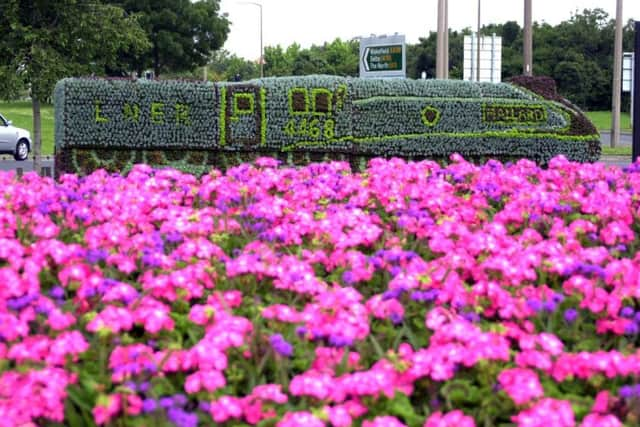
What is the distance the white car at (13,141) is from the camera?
87.7 ft

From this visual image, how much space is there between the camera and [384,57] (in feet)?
91.9

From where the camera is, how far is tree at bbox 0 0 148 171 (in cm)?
1731

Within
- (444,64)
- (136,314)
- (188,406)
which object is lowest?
(188,406)

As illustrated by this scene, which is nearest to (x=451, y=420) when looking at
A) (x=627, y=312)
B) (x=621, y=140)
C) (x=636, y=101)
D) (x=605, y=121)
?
(x=627, y=312)

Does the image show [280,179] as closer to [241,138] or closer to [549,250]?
[549,250]

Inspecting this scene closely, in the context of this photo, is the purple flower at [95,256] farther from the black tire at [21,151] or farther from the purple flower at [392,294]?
the black tire at [21,151]

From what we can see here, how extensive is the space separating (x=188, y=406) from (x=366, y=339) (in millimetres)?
700

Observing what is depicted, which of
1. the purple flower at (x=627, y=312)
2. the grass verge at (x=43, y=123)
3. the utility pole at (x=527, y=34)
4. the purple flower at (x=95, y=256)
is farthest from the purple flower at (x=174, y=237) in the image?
the grass verge at (x=43, y=123)

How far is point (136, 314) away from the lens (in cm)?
291

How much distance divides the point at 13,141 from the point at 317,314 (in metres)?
25.9

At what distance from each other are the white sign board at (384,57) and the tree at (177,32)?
922 inches

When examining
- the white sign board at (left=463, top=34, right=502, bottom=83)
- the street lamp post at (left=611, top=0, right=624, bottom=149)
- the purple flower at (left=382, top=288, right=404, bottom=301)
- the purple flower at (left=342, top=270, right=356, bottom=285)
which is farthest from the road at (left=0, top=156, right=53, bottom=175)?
the purple flower at (left=382, top=288, right=404, bottom=301)

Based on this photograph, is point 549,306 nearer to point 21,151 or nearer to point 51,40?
point 51,40

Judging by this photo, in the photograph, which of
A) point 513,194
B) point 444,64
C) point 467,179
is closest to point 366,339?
point 513,194
